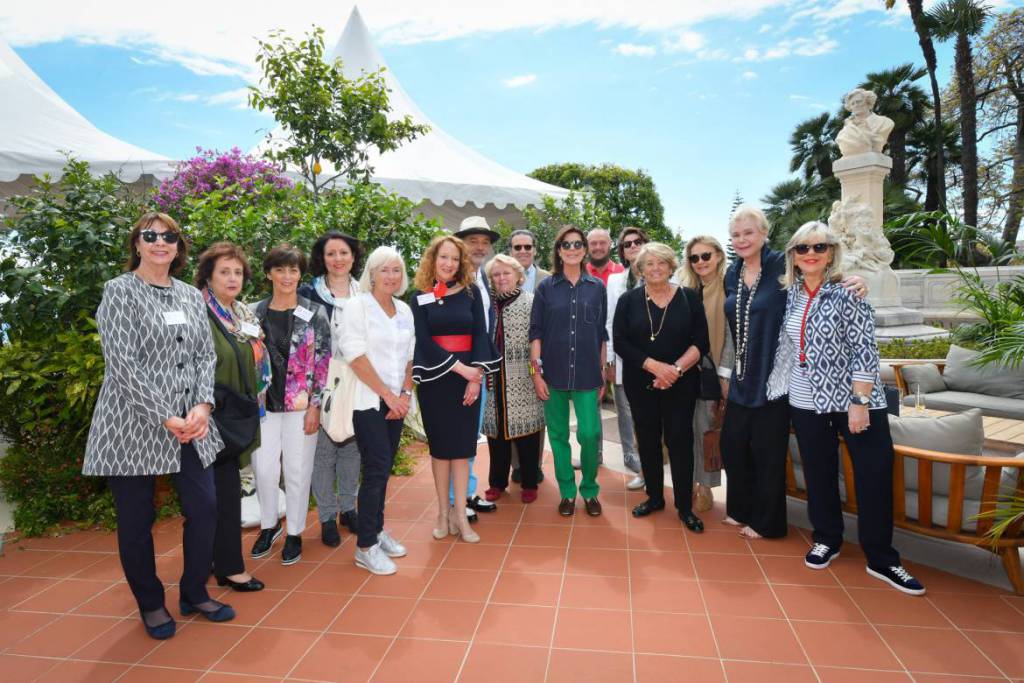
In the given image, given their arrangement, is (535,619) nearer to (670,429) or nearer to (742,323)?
(670,429)

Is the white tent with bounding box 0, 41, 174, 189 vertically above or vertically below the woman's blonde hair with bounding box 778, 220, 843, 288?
above

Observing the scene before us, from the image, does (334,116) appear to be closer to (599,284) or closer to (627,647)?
(599,284)

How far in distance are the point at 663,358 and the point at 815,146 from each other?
20.3 metres

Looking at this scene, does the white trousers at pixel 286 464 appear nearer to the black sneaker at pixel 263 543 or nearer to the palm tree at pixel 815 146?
the black sneaker at pixel 263 543

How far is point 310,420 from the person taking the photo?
3232mm

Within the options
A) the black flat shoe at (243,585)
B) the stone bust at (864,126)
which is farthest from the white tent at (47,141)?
the stone bust at (864,126)

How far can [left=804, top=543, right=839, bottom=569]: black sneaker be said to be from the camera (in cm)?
306

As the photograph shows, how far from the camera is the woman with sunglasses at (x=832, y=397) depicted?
281cm

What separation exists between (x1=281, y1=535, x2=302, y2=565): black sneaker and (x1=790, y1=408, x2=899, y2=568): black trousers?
278 centimetres

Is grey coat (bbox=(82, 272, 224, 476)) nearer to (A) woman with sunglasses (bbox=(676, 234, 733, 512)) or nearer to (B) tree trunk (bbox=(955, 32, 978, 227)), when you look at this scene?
(A) woman with sunglasses (bbox=(676, 234, 733, 512))

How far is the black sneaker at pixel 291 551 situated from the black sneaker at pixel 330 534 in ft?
0.61

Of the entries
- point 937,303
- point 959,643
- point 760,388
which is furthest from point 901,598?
Result: point 937,303

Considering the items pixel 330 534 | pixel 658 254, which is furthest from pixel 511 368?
pixel 330 534

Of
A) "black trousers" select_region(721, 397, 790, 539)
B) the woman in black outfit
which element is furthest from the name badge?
"black trousers" select_region(721, 397, 790, 539)
